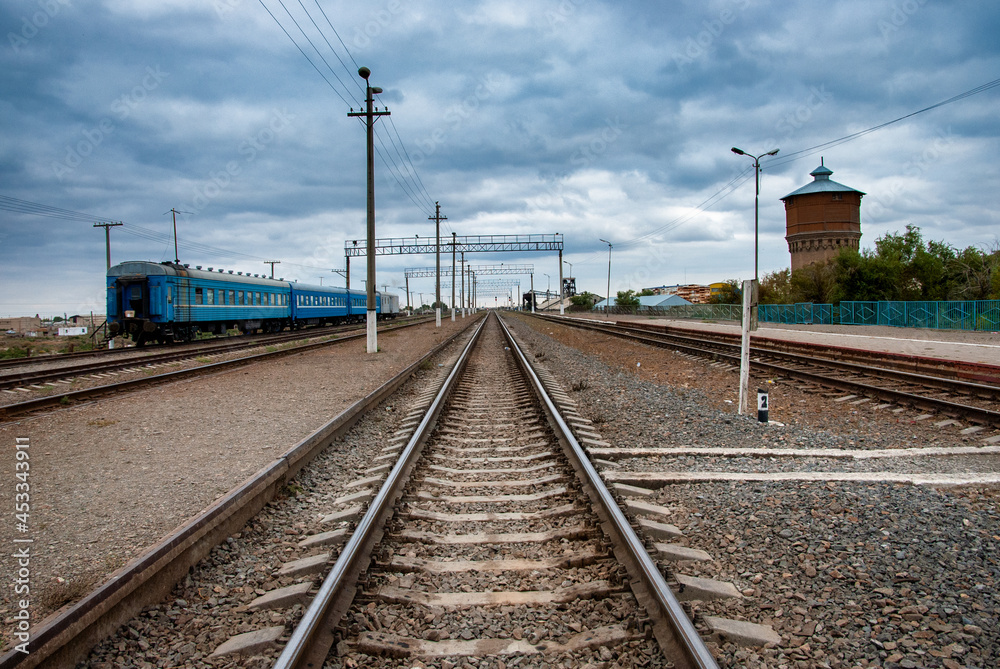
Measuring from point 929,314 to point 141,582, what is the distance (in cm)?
3471

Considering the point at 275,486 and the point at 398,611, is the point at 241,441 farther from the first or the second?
the point at 398,611

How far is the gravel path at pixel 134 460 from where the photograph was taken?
138 inches

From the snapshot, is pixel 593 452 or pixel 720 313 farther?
pixel 720 313

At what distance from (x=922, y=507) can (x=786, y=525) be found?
1.16m

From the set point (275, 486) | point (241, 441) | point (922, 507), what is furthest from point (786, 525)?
point (241, 441)

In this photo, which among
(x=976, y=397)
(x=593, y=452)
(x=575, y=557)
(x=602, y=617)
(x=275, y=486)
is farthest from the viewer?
(x=976, y=397)

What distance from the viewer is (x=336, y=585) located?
2996mm

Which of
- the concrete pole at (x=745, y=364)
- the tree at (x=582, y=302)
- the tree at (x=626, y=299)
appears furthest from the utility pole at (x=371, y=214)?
the tree at (x=582, y=302)

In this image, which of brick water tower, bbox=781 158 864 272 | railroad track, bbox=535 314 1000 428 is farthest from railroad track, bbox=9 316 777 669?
brick water tower, bbox=781 158 864 272

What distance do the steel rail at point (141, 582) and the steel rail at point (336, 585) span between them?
95 cm

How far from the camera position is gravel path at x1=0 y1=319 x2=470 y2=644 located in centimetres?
352

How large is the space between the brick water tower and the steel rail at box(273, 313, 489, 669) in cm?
7078

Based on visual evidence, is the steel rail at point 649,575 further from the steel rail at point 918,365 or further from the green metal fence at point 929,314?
the green metal fence at point 929,314

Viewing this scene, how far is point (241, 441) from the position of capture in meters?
6.64
